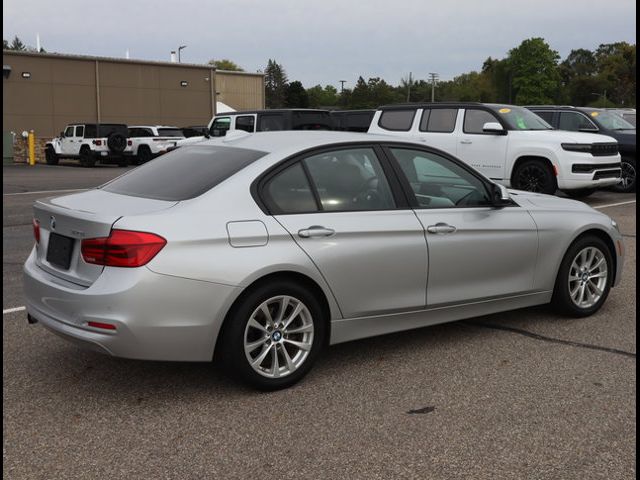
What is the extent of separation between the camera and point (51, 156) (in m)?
34.0

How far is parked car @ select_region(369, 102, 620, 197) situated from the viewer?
43.4ft

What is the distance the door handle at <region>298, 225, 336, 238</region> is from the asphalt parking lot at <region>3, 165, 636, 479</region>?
0.90m

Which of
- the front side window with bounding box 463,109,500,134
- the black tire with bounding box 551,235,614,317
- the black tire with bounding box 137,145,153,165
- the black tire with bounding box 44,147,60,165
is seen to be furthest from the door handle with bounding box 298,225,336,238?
the black tire with bounding box 44,147,60,165

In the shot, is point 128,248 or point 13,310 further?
point 13,310

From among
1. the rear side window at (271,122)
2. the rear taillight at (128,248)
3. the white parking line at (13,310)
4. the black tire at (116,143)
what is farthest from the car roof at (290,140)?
the black tire at (116,143)

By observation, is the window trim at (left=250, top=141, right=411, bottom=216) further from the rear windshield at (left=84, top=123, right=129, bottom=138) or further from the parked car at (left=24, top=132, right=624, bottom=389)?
the rear windshield at (left=84, top=123, right=129, bottom=138)

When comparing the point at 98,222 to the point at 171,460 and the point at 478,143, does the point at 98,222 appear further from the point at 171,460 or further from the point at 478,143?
the point at 478,143

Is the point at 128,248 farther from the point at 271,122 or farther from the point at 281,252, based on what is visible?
the point at 271,122

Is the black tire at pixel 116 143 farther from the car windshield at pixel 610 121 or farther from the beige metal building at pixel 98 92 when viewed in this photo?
the car windshield at pixel 610 121

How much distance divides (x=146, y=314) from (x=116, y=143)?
28.5 m

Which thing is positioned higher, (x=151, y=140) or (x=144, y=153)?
(x=151, y=140)

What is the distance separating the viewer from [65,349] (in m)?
5.07

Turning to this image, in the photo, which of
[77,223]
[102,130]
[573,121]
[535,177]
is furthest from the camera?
[102,130]

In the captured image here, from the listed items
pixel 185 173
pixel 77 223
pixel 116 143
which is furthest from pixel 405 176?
pixel 116 143
